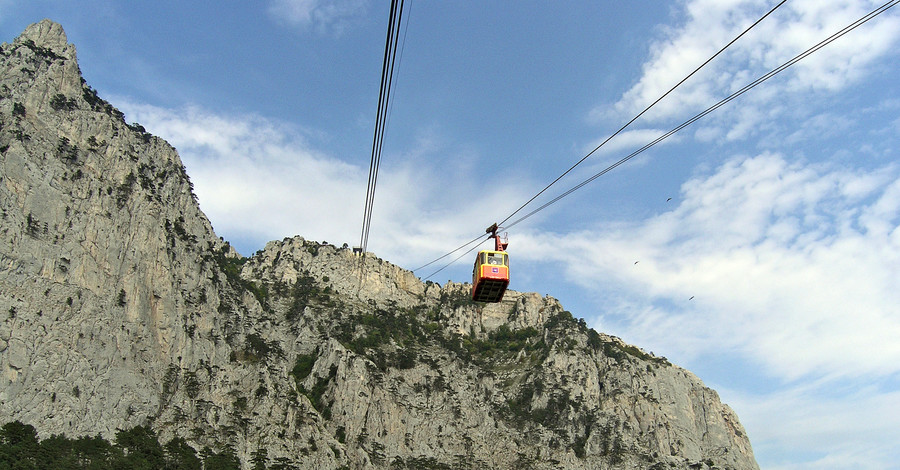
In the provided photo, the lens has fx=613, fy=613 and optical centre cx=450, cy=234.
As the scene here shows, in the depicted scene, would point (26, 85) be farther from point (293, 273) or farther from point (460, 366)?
point (460, 366)

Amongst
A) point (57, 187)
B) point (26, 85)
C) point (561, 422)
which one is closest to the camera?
point (57, 187)

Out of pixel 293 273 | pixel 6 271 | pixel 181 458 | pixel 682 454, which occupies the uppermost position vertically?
pixel 293 273

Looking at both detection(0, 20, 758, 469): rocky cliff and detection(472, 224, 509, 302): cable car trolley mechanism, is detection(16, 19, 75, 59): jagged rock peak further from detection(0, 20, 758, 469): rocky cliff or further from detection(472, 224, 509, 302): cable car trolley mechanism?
detection(472, 224, 509, 302): cable car trolley mechanism

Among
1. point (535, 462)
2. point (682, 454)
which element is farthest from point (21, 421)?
point (682, 454)

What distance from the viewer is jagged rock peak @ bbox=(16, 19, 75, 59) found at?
354 feet

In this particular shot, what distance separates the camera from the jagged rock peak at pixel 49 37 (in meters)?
108

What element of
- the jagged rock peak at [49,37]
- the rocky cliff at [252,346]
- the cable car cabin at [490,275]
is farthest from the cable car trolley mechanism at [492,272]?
the jagged rock peak at [49,37]

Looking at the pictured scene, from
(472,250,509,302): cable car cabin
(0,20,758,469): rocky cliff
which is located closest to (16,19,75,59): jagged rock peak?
(0,20,758,469): rocky cliff

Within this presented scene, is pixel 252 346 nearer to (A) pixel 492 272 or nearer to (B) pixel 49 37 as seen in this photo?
(B) pixel 49 37

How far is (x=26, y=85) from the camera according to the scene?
308ft

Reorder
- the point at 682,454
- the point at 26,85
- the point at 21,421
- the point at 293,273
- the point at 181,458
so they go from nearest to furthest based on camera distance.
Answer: the point at 21,421
the point at 181,458
the point at 26,85
the point at 682,454
the point at 293,273

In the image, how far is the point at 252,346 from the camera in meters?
110

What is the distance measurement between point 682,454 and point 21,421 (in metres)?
118

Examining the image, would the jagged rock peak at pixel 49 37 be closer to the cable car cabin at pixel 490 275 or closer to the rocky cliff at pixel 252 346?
the rocky cliff at pixel 252 346
